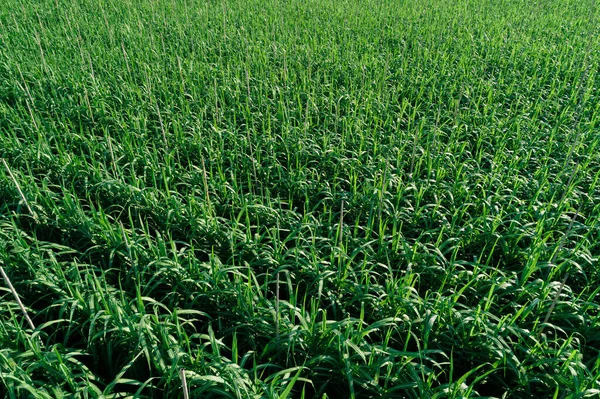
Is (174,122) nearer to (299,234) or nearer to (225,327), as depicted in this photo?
(299,234)

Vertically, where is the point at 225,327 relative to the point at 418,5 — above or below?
below

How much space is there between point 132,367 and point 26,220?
1.57 m

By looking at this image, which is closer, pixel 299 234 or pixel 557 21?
pixel 299 234

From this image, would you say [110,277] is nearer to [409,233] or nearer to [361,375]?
[361,375]

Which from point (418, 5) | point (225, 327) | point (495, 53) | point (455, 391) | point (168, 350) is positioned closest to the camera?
point (455, 391)

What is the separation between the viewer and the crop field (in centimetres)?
181

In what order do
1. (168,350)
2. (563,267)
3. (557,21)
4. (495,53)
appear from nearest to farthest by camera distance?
(168,350) < (563,267) < (495,53) < (557,21)

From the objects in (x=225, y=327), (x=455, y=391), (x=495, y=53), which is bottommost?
(x=225, y=327)

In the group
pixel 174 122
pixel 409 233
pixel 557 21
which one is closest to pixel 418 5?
pixel 557 21

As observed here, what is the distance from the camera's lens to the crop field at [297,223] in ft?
5.93

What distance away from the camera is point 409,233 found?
2771 mm

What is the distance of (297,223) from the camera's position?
106 inches

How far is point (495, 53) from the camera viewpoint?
5.91m

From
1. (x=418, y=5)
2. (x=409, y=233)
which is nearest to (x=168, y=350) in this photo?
(x=409, y=233)
